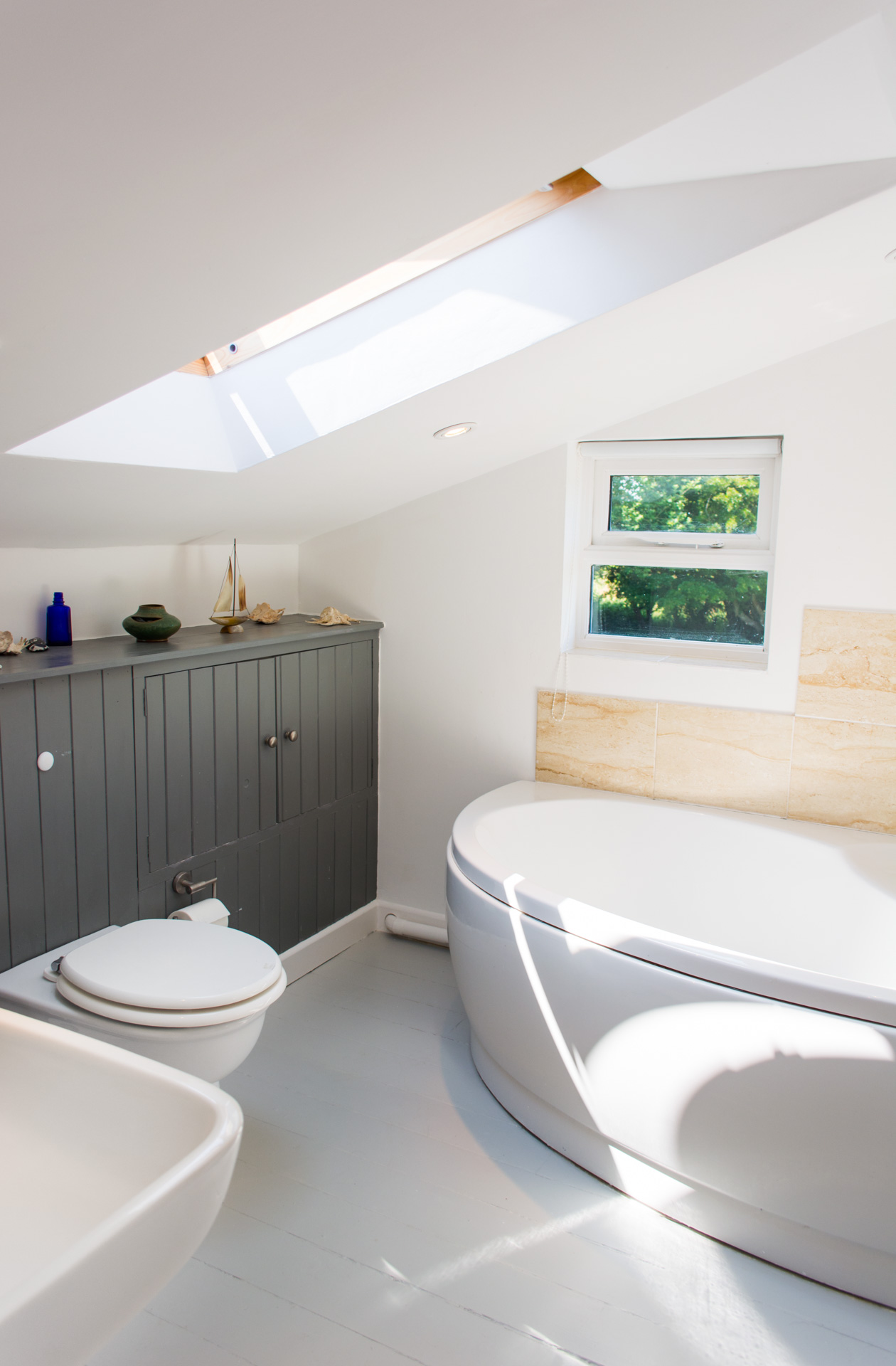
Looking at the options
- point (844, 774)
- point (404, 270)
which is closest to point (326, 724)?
point (404, 270)

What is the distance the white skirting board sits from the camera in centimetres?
301

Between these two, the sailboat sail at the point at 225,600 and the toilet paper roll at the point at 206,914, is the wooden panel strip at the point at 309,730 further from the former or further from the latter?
the toilet paper roll at the point at 206,914

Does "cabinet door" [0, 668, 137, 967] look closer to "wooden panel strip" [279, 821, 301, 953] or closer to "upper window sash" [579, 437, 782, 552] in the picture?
"wooden panel strip" [279, 821, 301, 953]

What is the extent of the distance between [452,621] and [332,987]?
1.29 meters

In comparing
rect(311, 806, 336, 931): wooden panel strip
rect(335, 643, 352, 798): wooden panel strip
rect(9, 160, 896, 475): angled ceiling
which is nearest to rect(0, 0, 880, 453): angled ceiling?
rect(9, 160, 896, 475): angled ceiling

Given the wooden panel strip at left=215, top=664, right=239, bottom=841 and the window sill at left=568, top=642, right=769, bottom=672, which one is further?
the window sill at left=568, top=642, right=769, bottom=672

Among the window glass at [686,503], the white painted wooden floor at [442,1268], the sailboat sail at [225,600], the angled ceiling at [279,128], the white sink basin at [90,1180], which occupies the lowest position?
the white painted wooden floor at [442,1268]

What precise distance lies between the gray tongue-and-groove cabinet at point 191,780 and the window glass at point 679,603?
0.85 metres

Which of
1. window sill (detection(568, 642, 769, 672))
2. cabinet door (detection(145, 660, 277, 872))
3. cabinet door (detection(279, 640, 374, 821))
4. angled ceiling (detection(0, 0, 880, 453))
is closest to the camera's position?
angled ceiling (detection(0, 0, 880, 453))

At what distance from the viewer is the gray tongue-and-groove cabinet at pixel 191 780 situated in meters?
2.07

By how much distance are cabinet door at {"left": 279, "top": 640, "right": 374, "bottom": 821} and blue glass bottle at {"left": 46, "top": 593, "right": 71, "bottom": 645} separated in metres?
0.65

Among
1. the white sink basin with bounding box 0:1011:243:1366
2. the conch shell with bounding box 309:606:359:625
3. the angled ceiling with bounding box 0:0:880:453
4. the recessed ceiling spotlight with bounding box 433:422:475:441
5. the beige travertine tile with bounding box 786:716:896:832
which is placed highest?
the angled ceiling with bounding box 0:0:880:453

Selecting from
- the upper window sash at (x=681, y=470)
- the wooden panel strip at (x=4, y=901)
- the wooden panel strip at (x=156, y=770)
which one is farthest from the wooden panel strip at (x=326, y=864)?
the upper window sash at (x=681, y=470)

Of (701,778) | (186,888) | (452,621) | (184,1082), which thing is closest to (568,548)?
(452,621)
